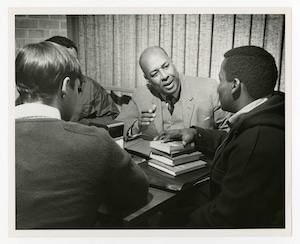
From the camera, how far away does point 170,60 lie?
1371 mm

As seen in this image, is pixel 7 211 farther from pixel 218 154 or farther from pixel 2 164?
pixel 218 154

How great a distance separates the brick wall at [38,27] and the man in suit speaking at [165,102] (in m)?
0.37

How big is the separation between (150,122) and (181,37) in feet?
1.31

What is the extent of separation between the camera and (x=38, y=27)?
4.21 ft

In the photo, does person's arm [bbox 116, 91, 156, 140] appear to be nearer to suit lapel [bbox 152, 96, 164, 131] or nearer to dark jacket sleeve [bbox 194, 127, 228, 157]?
suit lapel [bbox 152, 96, 164, 131]

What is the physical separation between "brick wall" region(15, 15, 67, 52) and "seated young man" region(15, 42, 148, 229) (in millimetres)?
92

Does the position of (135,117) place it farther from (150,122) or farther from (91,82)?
(91,82)

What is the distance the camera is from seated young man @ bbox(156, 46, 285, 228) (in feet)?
3.88

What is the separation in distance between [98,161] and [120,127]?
0.30 metres

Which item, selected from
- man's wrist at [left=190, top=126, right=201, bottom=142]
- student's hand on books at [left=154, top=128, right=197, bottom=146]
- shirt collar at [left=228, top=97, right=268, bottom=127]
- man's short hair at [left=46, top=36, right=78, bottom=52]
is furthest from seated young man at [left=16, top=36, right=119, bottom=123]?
shirt collar at [left=228, top=97, right=268, bottom=127]

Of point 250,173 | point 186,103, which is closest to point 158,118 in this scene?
point 186,103

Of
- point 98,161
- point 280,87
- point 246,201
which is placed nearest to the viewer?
point 98,161

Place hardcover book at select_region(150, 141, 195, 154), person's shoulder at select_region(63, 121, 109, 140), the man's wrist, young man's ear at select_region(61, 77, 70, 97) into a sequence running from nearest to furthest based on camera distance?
1. person's shoulder at select_region(63, 121, 109, 140)
2. young man's ear at select_region(61, 77, 70, 97)
3. hardcover book at select_region(150, 141, 195, 154)
4. the man's wrist

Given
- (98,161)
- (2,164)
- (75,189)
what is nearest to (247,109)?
(98,161)
